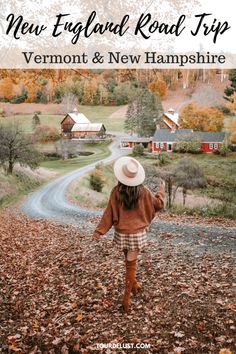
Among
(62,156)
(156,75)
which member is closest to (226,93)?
Answer: (156,75)

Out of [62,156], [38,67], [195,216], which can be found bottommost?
[195,216]

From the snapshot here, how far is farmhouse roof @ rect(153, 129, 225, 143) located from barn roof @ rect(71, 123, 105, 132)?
42.1 inches

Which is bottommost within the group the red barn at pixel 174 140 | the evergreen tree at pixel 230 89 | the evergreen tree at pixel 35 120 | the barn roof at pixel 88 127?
the red barn at pixel 174 140

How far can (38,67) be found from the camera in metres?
7.14

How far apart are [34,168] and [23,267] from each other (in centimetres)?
197

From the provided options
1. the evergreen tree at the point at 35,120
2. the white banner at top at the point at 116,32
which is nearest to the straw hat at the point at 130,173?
the white banner at top at the point at 116,32

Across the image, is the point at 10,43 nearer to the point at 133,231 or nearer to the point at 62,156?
the point at 62,156

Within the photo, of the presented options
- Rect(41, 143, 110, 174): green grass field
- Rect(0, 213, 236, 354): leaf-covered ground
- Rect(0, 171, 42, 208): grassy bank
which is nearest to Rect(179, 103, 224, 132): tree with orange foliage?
Rect(41, 143, 110, 174): green grass field

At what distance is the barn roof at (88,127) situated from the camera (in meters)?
7.54

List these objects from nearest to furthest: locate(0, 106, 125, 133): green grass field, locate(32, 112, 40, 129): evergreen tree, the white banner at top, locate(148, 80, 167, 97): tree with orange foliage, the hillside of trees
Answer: the white banner at top, the hillside of trees, locate(148, 80, 167, 97): tree with orange foliage, locate(0, 106, 125, 133): green grass field, locate(32, 112, 40, 129): evergreen tree

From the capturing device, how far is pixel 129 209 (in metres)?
4.20

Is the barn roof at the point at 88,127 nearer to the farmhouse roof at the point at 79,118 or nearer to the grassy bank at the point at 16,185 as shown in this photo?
the farmhouse roof at the point at 79,118

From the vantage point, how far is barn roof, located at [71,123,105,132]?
754 cm

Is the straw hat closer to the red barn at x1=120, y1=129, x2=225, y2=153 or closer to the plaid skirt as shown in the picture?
the plaid skirt
